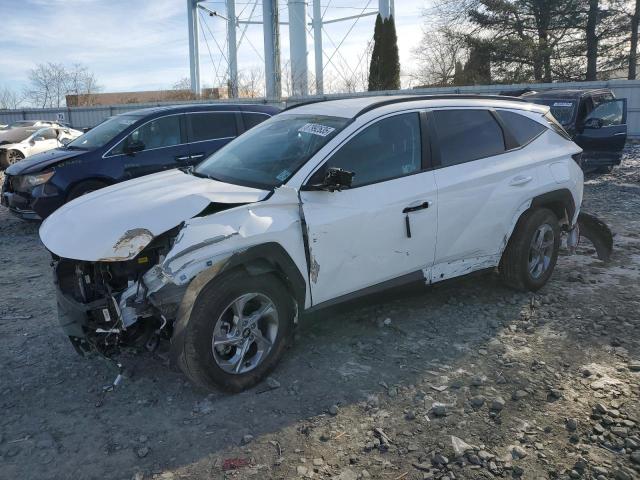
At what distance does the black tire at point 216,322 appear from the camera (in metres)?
3.27

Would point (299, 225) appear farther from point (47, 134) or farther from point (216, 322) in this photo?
point (47, 134)

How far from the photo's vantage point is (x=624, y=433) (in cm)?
313

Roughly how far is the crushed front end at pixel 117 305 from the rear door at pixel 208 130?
5.10 meters

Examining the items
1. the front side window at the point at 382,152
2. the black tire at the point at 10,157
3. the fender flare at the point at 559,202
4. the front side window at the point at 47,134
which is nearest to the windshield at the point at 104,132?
the front side window at the point at 382,152

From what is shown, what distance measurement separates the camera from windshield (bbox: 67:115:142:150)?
323 inches

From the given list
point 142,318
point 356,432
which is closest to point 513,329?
point 356,432

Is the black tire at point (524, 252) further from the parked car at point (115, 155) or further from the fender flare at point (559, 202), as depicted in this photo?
the parked car at point (115, 155)

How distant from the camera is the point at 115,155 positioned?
8047 mm

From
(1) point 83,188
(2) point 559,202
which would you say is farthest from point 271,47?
(2) point 559,202

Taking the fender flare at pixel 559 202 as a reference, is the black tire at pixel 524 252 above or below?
below

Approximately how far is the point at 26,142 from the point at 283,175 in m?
16.2

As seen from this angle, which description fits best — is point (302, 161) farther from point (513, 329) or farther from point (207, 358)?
point (513, 329)

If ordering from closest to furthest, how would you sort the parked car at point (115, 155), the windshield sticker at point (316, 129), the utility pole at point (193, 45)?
1. the windshield sticker at point (316, 129)
2. the parked car at point (115, 155)
3. the utility pole at point (193, 45)

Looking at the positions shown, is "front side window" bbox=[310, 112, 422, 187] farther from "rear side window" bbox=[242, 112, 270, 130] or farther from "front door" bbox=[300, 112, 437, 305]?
"rear side window" bbox=[242, 112, 270, 130]
